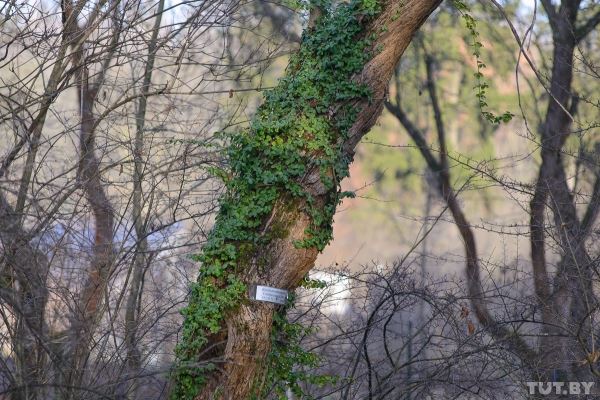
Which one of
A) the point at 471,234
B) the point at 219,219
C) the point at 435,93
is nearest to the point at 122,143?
the point at 219,219

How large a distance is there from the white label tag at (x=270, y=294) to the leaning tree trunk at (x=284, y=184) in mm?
97

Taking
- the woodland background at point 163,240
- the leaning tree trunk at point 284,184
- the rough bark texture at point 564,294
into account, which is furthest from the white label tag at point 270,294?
the rough bark texture at point 564,294

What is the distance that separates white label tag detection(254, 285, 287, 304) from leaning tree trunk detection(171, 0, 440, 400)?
10cm

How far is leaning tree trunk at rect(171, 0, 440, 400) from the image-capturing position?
841cm

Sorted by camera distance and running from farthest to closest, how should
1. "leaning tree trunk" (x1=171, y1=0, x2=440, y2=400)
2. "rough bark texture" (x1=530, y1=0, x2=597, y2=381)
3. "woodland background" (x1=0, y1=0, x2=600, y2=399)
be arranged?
"rough bark texture" (x1=530, y1=0, x2=597, y2=381)
"leaning tree trunk" (x1=171, y1=0, x2=440, y2=400)
"woodland background" (x1=0, y1=0, x2=600, y2=399)

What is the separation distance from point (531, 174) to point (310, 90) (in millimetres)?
8726

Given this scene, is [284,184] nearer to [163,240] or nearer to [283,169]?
[283,169]

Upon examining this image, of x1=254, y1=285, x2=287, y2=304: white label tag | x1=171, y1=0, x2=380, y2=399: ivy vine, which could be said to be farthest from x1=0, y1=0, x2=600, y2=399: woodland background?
x1=254, y1=285, x2=287, y2=304: white label tag

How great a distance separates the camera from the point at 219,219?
887 centimetres

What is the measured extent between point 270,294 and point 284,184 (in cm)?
107

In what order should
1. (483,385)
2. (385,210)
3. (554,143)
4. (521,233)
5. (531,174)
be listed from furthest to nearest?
1. (385,210)
2. (531,174)
3. (554,143)
4. (521,233)
5. (483,385)

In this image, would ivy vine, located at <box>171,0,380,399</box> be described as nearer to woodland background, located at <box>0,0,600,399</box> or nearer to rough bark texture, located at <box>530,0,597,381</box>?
woodland background, located at <box>0,0,600,399</box>

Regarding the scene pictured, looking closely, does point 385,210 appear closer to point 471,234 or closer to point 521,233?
point 471,234

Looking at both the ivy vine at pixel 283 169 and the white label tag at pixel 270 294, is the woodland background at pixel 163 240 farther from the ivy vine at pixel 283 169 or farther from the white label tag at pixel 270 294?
the white label tag at pixel 270 294
